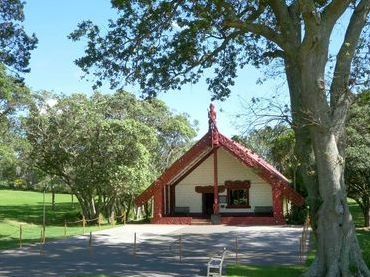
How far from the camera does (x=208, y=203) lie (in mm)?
39438

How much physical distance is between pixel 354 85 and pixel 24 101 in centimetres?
2450

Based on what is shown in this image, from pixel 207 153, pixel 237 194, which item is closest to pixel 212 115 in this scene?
pixel 207 153

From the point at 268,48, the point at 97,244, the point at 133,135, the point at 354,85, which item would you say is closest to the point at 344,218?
the point at 354,85

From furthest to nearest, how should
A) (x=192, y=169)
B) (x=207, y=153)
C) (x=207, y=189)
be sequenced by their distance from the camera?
(x=192, y=169) < (x=207, y=189) < (x=207, y=153)

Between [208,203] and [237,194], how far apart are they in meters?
2.41

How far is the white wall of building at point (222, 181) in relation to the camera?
3775cm

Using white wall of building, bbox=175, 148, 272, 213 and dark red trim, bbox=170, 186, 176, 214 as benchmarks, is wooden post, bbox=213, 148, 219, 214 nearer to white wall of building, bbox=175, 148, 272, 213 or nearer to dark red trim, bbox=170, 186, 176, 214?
white wall of building, bbox=175, 148, 272, 213

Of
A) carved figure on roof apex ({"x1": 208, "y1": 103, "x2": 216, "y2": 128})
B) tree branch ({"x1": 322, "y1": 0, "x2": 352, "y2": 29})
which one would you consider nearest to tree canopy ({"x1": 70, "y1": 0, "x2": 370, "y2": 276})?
tree branch ({"x1": 322, "y1": 0, "x2": 352, "y2": 29})

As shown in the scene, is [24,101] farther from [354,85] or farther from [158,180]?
[354,85]

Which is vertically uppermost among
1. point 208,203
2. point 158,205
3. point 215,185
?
point 215,185

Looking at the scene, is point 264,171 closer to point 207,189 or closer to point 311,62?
point 207,189

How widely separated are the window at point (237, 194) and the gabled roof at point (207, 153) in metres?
2.69

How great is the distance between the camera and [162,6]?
15930 millimetres

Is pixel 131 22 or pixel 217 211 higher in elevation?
pixel 131 22
